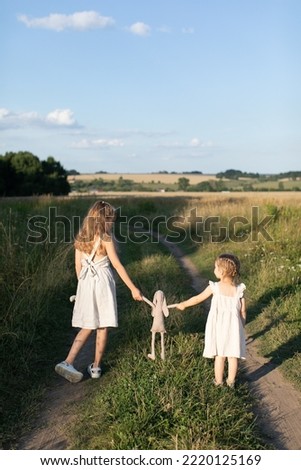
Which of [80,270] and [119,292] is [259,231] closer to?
[119,292]

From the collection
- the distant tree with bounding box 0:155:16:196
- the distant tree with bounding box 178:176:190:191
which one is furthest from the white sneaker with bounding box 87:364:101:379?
the distant tree with bounding box 178:176:190:191

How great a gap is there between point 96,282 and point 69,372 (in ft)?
2.95

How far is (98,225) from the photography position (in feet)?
17.3

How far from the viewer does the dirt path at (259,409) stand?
4086 millimetres

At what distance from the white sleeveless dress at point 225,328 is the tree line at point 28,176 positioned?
51.1 meters

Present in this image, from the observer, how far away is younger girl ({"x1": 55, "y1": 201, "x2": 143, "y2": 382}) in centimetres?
527

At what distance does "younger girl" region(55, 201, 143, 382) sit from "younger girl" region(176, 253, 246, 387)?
0.87m

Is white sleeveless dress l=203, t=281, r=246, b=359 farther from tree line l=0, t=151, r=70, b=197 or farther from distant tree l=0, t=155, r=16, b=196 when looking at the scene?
distant tree l=0, t=155, r=16, b=196

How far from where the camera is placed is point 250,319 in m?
7.42

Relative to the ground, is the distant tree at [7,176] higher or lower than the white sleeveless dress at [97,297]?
higher

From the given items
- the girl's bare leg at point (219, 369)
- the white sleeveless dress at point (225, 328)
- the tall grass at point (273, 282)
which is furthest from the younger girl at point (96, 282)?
the tall grass at point (273, 282)

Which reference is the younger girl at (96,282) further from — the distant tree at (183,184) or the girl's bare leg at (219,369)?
the distant tree at (183,184)

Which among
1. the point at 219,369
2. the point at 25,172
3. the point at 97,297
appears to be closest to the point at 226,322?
the point at 219,369
